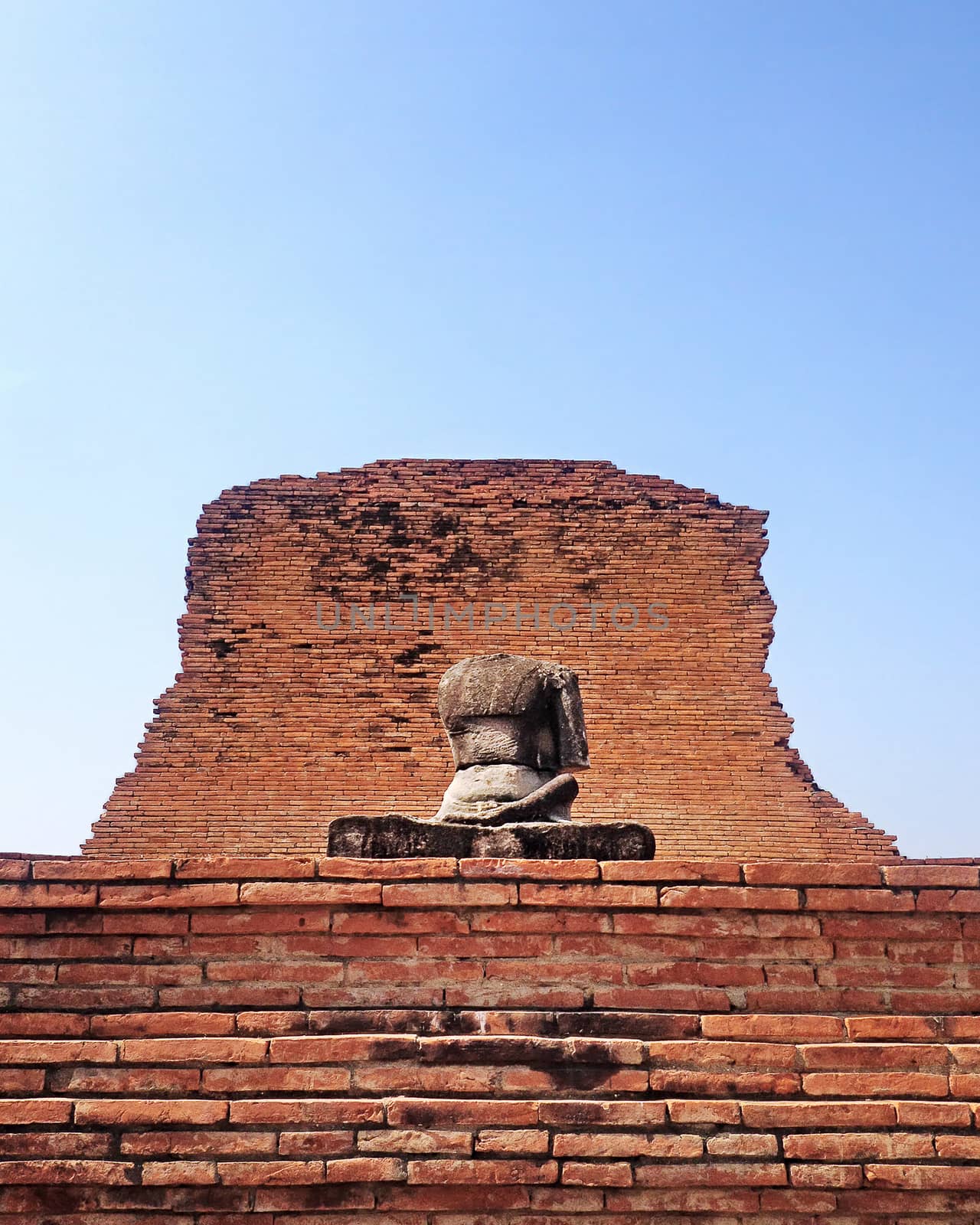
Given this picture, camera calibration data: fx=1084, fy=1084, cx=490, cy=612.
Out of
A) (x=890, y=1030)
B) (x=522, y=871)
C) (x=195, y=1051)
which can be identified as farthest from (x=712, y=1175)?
(x=195, y=1051)

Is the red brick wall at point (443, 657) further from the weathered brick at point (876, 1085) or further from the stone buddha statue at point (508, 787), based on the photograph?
the weathered brick at point (876, 1085)

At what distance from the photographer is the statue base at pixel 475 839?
3740 mm

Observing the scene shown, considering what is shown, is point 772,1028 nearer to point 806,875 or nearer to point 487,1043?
point 806,875

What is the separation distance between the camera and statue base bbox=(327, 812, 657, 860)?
3740 mm

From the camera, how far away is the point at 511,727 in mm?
4801

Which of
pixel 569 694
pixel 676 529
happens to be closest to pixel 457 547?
pixel 676 529

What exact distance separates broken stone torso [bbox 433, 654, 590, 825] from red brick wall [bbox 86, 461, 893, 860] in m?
4.66

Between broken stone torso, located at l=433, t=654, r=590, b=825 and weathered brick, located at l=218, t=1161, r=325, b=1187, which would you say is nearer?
weathered brick, located at l=218, t=1161, r=325, b=1187

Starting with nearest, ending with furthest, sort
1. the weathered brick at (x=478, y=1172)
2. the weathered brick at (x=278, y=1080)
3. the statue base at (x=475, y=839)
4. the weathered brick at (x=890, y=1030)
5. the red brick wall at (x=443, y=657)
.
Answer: the weathered brick at (x=478, y=1172), the weathered brick at (x=278, y=1080), the weathered brick at (x=890, y=1030), the statue base at (x=475, y=839), the red brick wall at (x=443, y=657)

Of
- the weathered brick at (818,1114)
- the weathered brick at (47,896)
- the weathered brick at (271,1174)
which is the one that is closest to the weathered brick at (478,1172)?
the weathered brick at (271,1174)

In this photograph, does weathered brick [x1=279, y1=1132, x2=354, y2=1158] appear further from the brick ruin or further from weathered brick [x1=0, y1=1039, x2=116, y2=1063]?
weathered brick [x1=0, y1=1039, x2=116, y2=1063]

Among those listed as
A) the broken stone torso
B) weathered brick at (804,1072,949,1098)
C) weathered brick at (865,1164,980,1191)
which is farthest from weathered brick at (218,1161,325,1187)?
the broken stone torso

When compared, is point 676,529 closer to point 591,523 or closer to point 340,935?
point 591,523

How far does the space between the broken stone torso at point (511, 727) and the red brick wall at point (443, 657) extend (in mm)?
4664
